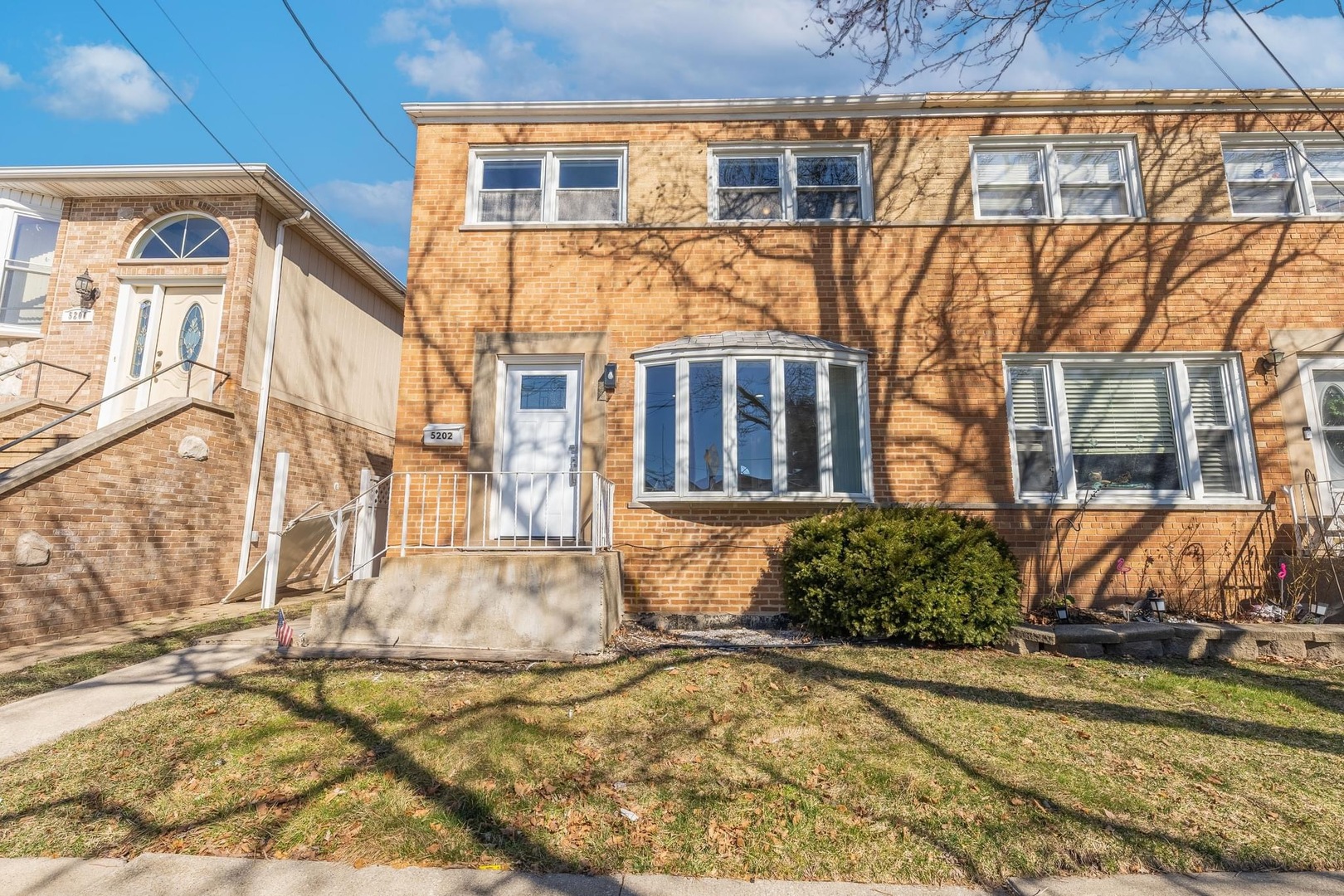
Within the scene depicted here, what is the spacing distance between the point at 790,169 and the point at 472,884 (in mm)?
8152

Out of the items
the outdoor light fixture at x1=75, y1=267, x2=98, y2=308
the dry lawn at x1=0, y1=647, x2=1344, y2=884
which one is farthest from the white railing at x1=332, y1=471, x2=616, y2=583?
A: the outdoor light fixture at x1=75, y1=267, x2=98, y2=308

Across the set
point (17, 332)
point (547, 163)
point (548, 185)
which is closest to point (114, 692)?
point (548, 185)

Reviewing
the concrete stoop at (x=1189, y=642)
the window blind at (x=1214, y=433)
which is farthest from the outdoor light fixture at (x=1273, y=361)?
the concrete stoop at (x=1189, y=642)

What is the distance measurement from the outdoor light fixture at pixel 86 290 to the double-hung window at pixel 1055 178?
13192 millimetres

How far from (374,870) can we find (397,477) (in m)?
5.57

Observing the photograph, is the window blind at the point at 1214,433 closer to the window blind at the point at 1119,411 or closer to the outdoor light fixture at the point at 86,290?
the window blind at the point at 1119,411

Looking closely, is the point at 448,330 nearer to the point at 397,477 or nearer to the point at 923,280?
the point at 397,477

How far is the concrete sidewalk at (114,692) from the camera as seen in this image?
4043mm

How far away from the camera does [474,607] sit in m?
5.66

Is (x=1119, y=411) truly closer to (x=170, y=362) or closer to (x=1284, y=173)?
(x=1284, y=173)

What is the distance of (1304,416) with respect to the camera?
7.38m

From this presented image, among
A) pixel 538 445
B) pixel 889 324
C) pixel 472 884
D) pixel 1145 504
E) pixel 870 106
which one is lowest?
pixel 472 884

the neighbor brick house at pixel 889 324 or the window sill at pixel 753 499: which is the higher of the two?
the neighbor brick house at pixel 889 324

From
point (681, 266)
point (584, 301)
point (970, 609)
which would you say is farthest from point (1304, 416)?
point (584, 301)
